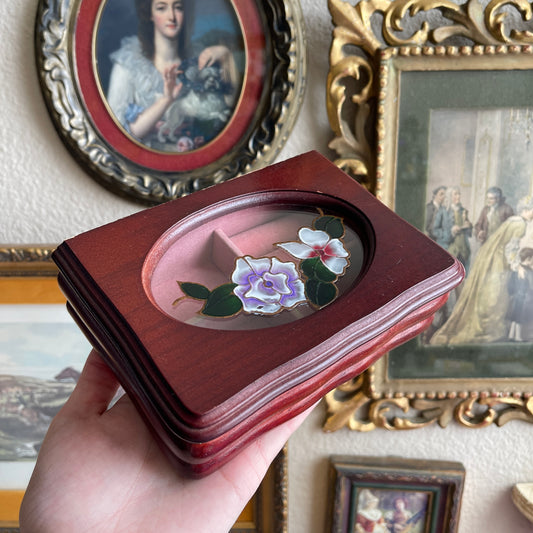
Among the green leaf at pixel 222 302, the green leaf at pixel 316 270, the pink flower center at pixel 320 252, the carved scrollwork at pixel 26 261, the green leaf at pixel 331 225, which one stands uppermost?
the green leaf at pixel 331 225

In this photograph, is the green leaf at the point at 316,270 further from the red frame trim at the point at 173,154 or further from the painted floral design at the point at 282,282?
the red frame trim at the point at 173,154

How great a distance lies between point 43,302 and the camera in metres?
0.79

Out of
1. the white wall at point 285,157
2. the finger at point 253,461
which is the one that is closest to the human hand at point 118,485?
the finger at point 253,461

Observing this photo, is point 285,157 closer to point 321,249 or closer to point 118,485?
point 321,249

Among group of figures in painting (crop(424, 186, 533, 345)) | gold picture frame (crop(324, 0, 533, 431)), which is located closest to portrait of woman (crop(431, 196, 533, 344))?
group of figures in painting (crop(424, 186, 533, 345))

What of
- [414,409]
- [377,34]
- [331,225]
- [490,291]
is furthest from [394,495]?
[377,34]

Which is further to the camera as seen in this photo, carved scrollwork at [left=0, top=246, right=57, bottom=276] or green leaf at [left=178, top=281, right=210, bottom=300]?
carved scrollwork at [left=0, top=246, right=57, bottom=276]

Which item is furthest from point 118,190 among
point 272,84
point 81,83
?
point 272,84

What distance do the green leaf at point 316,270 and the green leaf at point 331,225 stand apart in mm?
38

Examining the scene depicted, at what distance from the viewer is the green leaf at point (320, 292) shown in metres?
0.43

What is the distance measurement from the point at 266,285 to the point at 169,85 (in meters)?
0.38

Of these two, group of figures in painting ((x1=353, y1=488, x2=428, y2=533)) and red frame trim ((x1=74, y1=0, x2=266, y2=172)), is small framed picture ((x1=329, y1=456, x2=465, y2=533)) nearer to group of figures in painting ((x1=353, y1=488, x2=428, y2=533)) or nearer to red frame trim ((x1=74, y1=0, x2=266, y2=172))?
group of figures in painting ((x1=353, y1=488, x2=428, y2=533))

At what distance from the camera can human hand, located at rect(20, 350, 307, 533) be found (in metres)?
0.48

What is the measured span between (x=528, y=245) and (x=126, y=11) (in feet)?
2.05
